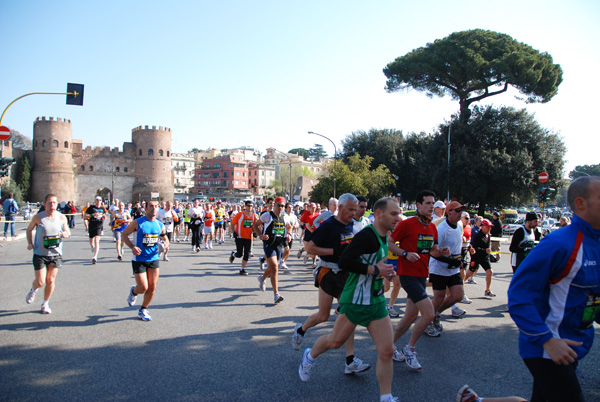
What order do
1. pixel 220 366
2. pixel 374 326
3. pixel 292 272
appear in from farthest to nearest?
pixel 292 272, pixel 220 366, pixel 374 326

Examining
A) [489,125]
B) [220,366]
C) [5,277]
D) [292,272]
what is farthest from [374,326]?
[489,125]

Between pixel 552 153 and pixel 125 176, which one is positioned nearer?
pixel 552 153

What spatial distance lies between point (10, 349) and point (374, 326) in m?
4.30

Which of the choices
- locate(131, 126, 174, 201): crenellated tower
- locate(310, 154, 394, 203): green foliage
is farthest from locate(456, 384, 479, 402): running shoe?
locate(131, 126, 174, 201): crenellated tower

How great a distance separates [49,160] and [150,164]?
16.3 meters

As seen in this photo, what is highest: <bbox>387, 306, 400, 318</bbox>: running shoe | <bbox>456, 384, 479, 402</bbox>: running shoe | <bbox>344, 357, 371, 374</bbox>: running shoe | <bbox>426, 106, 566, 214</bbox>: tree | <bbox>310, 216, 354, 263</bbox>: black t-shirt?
<bbox>426, 106, 566, 214</bbox>: tree

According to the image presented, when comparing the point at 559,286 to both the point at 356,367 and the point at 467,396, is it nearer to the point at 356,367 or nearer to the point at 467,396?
the point at 467,396

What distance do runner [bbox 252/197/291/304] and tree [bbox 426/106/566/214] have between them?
2961cm

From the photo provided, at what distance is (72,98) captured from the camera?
15.9 m

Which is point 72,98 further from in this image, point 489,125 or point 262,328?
point 489,125

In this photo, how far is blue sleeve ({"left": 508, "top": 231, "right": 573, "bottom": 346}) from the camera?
2.34 metres

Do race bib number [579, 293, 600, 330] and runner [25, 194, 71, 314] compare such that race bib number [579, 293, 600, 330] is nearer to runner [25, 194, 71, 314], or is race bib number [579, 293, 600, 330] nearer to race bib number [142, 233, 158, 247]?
race bib number [142, 233, 158, 247]

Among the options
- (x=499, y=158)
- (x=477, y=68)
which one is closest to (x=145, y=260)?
(x=499, y=158)

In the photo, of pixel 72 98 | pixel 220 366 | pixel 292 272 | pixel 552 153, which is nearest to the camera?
pixel 220 366
